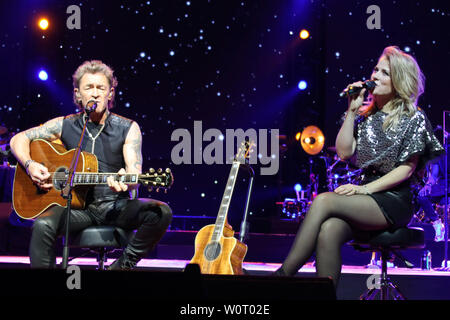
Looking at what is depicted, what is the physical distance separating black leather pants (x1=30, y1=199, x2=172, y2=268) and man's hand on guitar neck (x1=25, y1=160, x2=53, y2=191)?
0.16 meters

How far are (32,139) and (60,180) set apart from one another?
463 mm

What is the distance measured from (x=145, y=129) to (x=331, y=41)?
11.8ft

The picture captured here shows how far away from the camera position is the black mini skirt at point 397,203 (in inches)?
106

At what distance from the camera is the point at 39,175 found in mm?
3039

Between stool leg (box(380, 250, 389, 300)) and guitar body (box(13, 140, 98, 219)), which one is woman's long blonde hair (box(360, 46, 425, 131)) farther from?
guitar body (box(13, 140, 98, 219))

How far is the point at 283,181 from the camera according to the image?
8.98 metres

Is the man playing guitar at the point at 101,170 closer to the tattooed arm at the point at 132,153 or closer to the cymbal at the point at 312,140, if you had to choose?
the tattooed arm at the point at 132,153

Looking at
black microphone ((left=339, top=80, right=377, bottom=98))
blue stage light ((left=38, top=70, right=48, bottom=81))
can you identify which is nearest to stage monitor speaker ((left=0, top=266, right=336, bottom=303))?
black microphone ((left=339, top=80, right=377, bottom=98))

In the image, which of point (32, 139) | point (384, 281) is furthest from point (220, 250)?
point (32, 139)

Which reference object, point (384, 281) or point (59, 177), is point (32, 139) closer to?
point (59, 177)

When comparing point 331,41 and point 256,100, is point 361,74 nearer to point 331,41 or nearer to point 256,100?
point 331,41

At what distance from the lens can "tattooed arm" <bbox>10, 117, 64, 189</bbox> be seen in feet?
10.1
